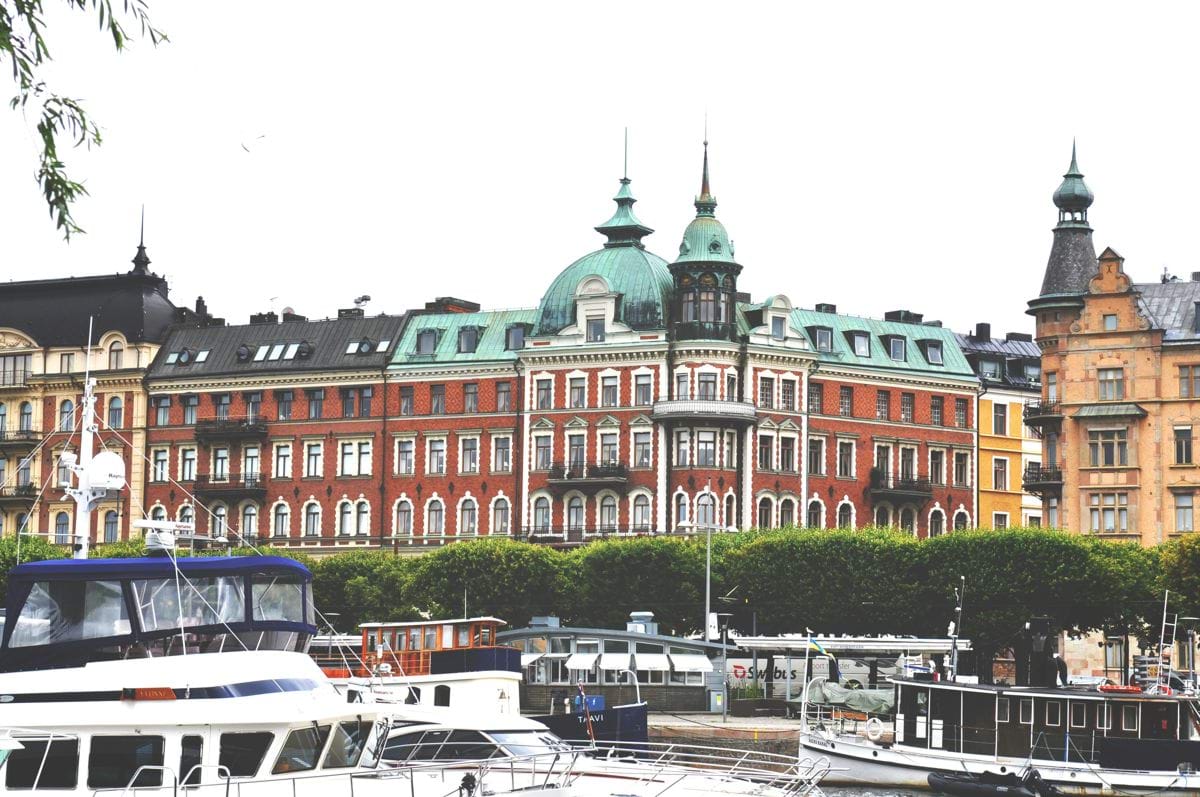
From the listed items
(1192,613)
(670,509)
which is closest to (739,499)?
(670,509)

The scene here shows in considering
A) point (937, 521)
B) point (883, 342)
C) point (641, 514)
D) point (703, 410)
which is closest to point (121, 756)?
point (641, 514)

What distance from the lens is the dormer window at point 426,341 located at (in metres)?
117

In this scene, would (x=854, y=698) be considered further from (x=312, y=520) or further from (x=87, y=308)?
(x=87, y=308)

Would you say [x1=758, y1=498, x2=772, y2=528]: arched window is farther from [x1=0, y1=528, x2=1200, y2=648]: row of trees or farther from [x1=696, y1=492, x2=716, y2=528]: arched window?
[x1=0, y1=528, x2=1200, y2=648]: row of trees

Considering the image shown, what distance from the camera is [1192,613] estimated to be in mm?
84625

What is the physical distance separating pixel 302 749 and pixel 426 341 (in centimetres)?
8640

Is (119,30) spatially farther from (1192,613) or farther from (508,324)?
(508,324)

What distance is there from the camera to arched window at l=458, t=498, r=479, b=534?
113m

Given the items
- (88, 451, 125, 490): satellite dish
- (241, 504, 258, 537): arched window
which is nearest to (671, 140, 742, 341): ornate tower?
(241, 504, 258, 537): arched window

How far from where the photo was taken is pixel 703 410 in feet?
353

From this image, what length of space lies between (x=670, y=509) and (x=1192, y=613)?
30.5 metres

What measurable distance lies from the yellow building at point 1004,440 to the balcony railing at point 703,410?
60.4 ft

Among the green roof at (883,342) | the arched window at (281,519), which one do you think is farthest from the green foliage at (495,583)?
the green roof at (883,342)

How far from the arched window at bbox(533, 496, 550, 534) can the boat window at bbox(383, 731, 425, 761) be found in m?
67.7
